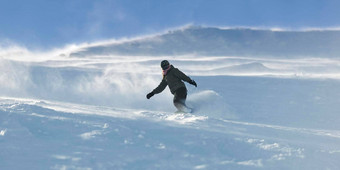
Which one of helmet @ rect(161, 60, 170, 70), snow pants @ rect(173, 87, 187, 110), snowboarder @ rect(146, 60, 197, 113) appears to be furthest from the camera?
snow pants @ rect(173, 87, 187, 110)

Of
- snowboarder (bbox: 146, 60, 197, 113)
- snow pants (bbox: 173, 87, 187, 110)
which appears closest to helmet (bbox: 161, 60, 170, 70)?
snowboarder (bbox: 146, 60, 197, 113)

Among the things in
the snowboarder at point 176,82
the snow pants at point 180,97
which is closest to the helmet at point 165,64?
the snowboarder at point 176,82

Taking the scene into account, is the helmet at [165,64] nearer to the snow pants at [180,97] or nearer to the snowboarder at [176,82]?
the snowboarder at [176,82]

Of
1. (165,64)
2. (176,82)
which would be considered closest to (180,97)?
(176,82)

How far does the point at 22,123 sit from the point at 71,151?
5.25 feet

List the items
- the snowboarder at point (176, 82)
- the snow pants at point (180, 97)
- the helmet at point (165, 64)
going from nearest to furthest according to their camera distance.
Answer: the helmet at point (165, 64) → the snowboarder at point (176, 82) → the snow pants at point (180, 97)

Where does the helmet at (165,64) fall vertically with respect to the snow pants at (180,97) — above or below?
above

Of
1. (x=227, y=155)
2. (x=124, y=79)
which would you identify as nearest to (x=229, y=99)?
(x=124, y=79)

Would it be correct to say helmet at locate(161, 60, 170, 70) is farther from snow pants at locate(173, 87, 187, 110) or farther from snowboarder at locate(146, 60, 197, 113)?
snow pants at locate(173, 87, 187, 110)

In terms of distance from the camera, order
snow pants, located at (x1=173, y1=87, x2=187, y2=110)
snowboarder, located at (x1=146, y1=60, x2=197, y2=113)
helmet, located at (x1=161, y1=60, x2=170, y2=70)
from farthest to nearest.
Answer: snow pants, located at (x1=173, y1=87, x2=187, y2=110) < snowboarder, located at (x1=146, y1=60, x2=197, y2=113) < helmet, located at (x1=161, y1=60, x2=170, y2=70)

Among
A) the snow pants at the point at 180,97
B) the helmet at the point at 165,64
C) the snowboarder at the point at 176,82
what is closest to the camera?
the helmet at the point at 165,64

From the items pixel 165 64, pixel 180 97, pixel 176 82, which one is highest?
pixel 165 64

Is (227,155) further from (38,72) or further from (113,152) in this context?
(38,72)

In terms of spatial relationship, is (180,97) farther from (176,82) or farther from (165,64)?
(165,64)
